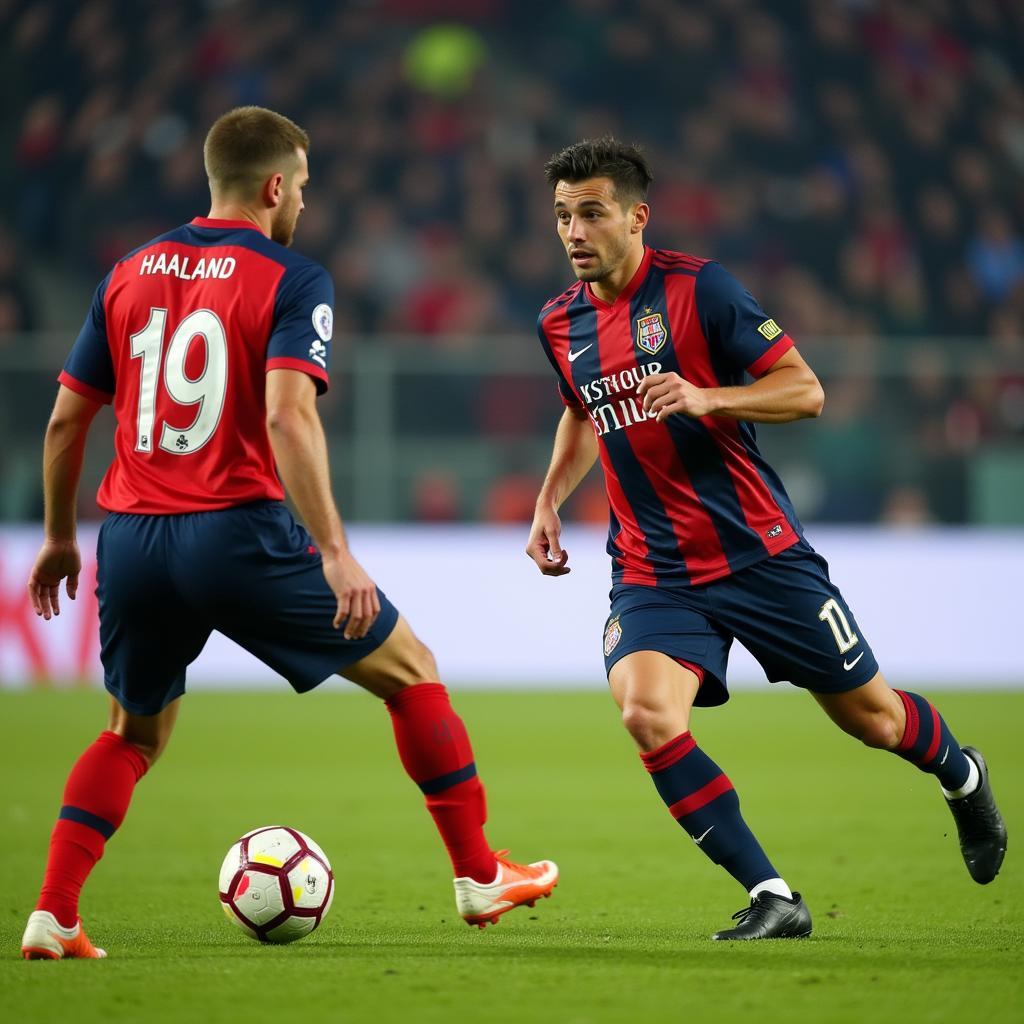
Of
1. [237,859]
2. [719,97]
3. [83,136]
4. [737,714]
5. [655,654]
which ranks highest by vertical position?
[719,97]

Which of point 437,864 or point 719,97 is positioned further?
point 719,97

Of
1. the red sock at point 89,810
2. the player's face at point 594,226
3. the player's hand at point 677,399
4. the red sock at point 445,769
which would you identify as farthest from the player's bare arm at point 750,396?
the red sock at point 89,810

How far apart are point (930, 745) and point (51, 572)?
2.51 meters

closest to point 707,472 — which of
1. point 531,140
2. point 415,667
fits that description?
point 415,667

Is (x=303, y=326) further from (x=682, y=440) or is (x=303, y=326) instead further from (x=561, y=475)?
(x=561, y=475)

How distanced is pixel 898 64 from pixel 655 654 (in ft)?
48.0

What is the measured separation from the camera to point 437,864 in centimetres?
583

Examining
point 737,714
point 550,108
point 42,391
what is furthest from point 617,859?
point 550,108

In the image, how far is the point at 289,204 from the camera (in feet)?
14.1

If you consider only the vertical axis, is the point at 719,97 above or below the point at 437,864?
above

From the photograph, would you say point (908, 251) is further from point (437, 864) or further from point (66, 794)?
point (66, 794)

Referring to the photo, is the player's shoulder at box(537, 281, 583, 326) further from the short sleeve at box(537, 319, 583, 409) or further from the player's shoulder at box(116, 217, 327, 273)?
the player's shoulder at box(116, 217, 327, 273)

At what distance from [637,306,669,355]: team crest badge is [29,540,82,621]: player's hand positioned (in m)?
1.64

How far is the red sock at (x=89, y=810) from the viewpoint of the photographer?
13.6 ft
